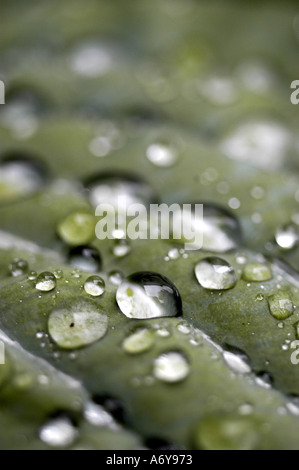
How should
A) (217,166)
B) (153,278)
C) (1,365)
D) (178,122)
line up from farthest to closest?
(178,122) → (217,166) → (153,278) → (1,365)

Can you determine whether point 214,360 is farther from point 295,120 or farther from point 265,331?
point 295,120

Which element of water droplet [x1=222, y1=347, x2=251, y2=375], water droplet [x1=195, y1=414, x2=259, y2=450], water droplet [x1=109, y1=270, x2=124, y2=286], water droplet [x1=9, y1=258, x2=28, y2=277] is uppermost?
water droplet [x1=9, y1=258, x2=28, y2=277]

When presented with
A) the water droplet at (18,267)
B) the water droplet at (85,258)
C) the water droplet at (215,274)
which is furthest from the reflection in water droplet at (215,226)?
the water droplet at (18,267)

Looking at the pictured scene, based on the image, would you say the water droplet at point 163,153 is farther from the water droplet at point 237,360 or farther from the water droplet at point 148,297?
the water droplet at point 237,360

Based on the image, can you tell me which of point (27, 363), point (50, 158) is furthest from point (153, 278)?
point (50, 158)

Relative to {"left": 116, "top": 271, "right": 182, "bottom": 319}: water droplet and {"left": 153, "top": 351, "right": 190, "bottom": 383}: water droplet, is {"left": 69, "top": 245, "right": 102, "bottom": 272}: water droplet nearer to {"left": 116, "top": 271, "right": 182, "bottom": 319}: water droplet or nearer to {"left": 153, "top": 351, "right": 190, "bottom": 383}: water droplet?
{"left": 116, "top": 271, "right": 182, "bottom": 319}: water droplet

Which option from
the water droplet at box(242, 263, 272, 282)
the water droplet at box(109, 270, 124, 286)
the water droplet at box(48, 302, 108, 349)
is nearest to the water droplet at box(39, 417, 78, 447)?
the water droplet at box(48, 302, 108, 349)
